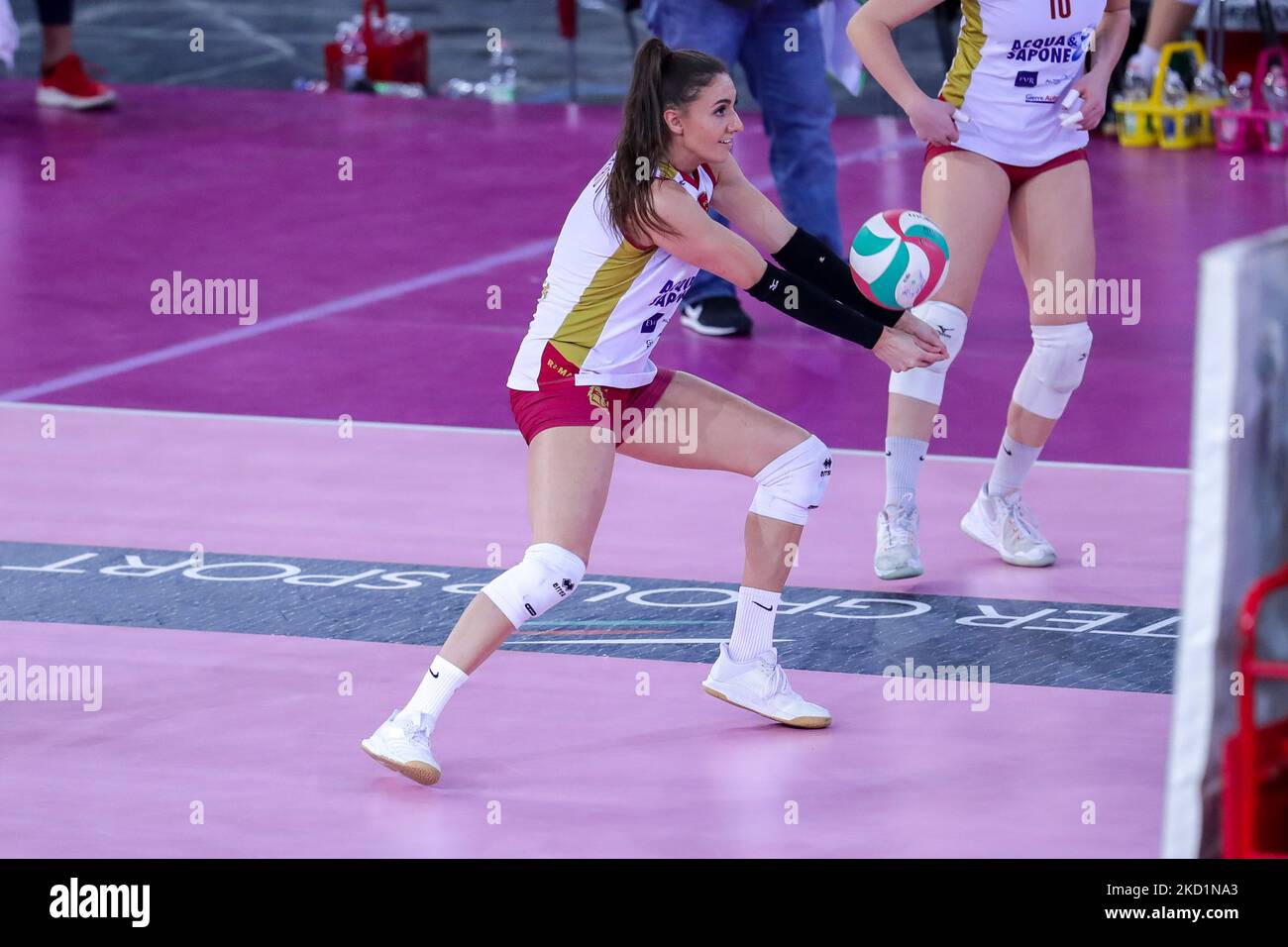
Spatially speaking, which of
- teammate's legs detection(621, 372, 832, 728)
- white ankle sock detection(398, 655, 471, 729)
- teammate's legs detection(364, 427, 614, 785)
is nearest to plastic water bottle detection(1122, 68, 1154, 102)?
teammate's legs detection(621, 372, 832, 728)

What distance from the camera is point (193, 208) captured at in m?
11.6

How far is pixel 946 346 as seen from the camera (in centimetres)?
622

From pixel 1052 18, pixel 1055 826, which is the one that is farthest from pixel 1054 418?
pixel 1055 826

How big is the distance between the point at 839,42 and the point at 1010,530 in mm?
4255

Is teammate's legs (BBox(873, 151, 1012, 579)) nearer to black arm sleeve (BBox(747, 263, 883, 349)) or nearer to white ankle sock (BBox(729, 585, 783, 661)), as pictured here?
white ankle sock (BBox(729, 585, 783, 661))

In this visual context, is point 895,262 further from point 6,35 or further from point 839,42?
point 6,35

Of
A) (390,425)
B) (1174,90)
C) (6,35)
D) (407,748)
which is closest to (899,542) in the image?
(407,748)

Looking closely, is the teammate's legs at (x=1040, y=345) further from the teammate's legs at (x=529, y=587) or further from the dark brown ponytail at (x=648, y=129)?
the teammate's legs at (x=529, y=587)

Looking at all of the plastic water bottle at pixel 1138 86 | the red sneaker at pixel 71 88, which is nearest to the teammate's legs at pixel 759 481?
the plastic water bottle at pixel 1138 86

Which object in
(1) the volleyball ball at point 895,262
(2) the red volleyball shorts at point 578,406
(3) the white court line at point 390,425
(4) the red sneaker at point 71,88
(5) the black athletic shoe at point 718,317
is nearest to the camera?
(2) the red volleyball shorts at point 578,406

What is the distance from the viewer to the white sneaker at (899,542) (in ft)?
20.6

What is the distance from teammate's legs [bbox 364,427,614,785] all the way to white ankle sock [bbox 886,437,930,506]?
165 cm
